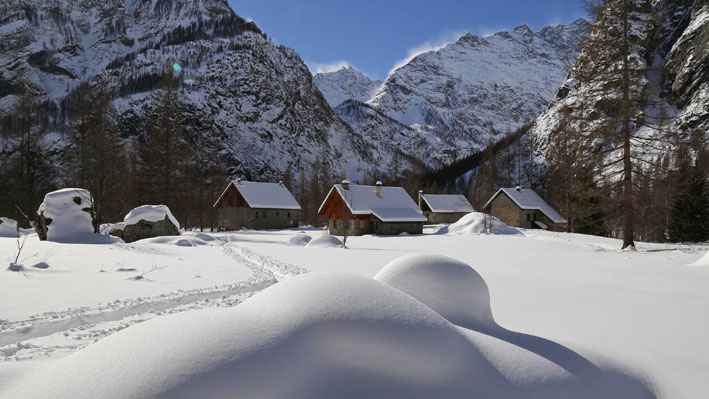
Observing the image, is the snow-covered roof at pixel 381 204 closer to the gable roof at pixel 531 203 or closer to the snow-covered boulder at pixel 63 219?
the gable roof at pixel 531 203

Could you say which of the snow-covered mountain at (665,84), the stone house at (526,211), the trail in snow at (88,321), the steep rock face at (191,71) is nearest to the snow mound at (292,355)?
the trail in snow at (88,321)

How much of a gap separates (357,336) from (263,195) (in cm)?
4455

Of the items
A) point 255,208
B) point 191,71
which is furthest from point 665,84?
point 191,71

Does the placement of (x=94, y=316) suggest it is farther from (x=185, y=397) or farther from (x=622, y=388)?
(x=622, y=388)

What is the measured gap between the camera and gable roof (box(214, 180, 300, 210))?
43875 mm

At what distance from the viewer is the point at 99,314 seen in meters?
5.29

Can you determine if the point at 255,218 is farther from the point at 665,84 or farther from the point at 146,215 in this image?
the point at 665,84

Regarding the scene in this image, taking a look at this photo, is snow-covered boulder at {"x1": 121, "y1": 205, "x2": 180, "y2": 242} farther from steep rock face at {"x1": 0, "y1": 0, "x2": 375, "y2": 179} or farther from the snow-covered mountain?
steep rock face at {"x1": 0, "y1": 0, "x2": 375, "y2": 179}

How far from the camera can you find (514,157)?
72625 mm

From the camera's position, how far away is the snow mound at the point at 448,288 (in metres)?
3.96

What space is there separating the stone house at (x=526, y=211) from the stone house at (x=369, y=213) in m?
11.8

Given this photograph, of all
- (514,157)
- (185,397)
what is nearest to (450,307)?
(185,397)

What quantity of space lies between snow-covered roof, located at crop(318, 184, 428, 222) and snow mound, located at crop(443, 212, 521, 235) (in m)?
3.93

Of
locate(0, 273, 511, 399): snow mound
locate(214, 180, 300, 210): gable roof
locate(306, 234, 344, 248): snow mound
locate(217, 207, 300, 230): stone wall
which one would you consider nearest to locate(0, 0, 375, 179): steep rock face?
locate(214, 180, 300, 210): gable roof
